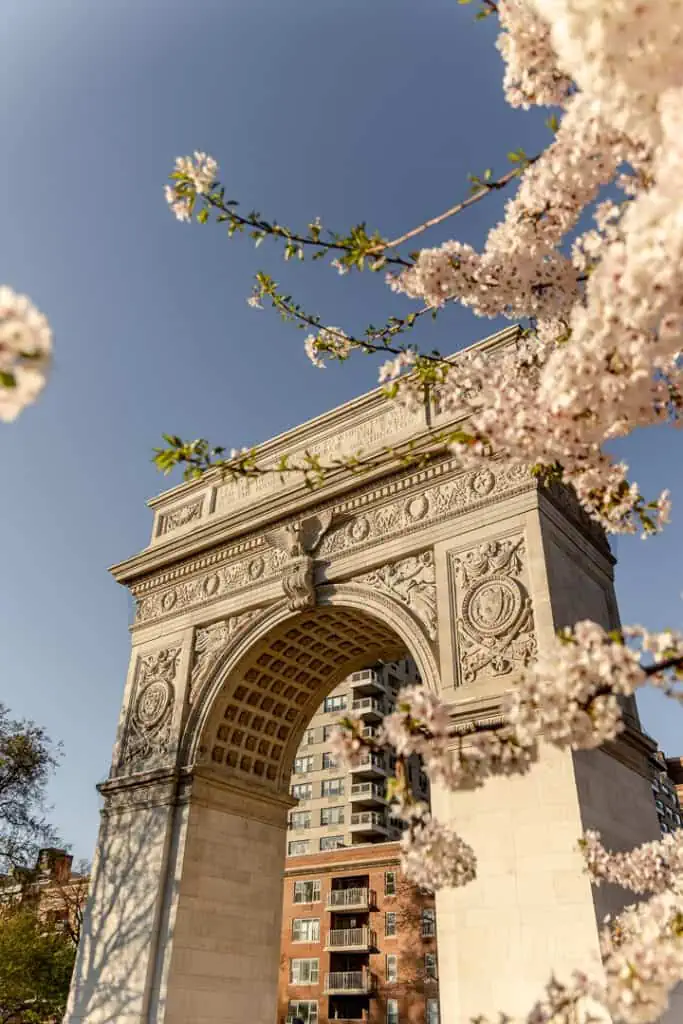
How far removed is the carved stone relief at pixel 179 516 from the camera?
22.6 meters

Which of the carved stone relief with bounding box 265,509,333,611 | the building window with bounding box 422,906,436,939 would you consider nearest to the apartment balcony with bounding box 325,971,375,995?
the building window with bounding box 422,906,436,939

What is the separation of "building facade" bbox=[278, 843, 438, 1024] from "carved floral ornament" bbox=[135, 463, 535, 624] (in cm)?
2725

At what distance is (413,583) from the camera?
16281 millimetres

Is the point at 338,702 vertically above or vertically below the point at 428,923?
above

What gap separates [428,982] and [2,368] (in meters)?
43.8

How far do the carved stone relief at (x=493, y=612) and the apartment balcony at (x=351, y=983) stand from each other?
3398cm

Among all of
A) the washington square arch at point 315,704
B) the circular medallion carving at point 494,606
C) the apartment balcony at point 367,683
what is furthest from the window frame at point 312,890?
the circular medallion carving at point 494,606

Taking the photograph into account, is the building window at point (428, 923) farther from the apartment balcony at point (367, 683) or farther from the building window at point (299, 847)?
the apartment balcony at point (367, 683)

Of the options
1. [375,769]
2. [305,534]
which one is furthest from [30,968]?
[375,769]

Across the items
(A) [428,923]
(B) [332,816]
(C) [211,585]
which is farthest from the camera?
(B) [332,816]

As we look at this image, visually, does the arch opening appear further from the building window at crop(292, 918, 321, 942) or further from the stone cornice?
the building window at crop(292, 918, 321, 942)

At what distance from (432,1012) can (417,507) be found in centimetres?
3303

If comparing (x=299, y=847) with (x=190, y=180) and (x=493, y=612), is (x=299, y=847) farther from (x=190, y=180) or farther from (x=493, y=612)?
(x=190, y=180)

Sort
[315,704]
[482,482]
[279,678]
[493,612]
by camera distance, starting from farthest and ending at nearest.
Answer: [315,704] → [279,678] → [482,482] → [493,612]
